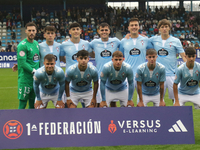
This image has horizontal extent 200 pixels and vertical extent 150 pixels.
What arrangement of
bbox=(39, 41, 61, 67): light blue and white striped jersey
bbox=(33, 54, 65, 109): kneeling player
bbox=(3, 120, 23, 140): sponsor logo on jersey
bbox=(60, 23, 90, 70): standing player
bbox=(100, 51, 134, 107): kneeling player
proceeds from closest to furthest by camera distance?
bbox=(3, 120, 23, 140): sponsor logo on jersey < bbox=(33, 54, 65, 109): kneeling player < bbox=(100, 51, 134, 107): kneeling player < bbox=(39, 41, 61, 67): light blue and white striped jersey < bbox=(60, 23, 90, 70): standing player

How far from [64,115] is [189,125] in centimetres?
219

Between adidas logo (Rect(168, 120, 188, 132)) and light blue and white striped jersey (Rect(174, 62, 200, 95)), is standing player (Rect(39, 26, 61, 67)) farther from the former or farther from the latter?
adidas logo (Rect(168, 120, 188, 132))

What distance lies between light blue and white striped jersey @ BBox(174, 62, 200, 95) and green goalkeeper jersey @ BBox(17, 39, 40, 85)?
3086mm

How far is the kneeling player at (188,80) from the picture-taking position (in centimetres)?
559

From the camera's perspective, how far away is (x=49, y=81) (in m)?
5.57

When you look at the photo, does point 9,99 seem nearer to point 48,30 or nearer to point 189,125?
point 48,30

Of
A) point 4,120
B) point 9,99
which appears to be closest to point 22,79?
point 4,120

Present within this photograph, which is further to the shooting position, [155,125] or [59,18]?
[59,18]

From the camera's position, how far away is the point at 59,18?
95.3 feet

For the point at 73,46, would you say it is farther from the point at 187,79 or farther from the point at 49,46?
the point at 187,79

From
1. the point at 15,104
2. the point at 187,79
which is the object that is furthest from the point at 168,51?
the point at 15,104

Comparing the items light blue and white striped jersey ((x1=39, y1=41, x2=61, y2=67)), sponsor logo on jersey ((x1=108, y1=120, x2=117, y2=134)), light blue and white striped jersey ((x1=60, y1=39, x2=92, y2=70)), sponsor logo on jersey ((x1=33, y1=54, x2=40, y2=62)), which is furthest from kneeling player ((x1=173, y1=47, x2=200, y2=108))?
sponsor logo on jersey ((x1=33, y1=54, x2=40, y2=62))

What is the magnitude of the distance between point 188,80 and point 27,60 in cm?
352

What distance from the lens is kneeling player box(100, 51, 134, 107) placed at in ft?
18.1
